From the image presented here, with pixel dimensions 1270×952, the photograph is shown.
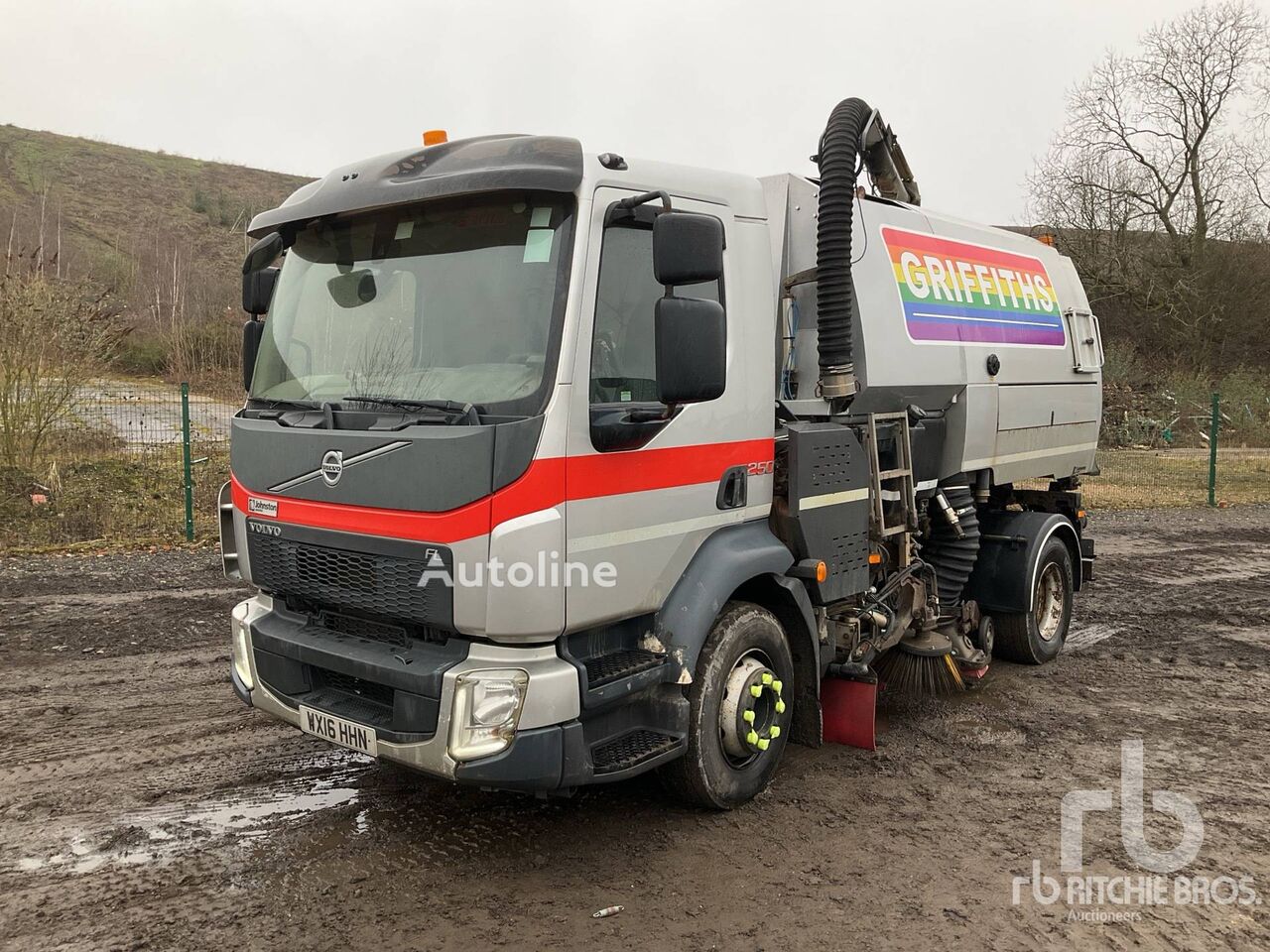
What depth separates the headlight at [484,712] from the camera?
3234mm

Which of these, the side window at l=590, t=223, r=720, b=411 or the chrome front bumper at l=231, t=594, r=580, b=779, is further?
the side window at l=590, t=223, r=720, b=411

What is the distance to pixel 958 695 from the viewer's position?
5980 millimetres

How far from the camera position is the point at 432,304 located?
3.57 metres

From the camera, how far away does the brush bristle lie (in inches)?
225

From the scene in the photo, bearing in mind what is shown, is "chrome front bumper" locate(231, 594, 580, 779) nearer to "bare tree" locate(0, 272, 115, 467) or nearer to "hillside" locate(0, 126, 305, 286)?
"bare tree" locate(0, 272, 115, 467)

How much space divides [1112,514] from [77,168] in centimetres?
5867

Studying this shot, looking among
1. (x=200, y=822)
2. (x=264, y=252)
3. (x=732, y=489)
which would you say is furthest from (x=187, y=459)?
(x=732, y=489)

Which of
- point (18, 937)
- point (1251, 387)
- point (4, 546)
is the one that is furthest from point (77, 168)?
point (18, 937)

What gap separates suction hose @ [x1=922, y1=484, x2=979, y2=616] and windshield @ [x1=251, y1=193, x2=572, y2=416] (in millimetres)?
3401

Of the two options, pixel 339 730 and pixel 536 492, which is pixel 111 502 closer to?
pixel 339 730

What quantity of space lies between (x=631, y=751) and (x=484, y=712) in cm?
66

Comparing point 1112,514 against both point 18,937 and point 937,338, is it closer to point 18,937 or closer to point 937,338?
point 937,338

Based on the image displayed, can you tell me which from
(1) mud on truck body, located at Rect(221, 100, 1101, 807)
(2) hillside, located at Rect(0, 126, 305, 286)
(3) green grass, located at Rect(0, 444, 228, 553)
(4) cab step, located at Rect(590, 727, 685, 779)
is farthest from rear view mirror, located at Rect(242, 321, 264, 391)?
(2) hillside, located at Rect(0, 126, 305, 286)

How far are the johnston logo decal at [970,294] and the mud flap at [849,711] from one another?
1.92m
